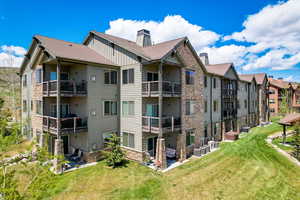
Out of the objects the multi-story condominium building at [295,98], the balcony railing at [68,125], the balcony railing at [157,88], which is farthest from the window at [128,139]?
the multi-story condominium building at [295,98]

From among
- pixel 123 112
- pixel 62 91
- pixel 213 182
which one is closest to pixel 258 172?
pixel 213 182

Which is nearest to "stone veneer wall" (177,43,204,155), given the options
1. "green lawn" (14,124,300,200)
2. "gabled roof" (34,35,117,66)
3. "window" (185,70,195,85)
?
"window" (185,70,195,85)

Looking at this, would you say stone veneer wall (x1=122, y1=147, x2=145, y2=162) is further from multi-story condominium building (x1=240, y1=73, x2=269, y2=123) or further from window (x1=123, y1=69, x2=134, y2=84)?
multi-story condominium building (x1=240, y1=73, x2=269, y2=123)

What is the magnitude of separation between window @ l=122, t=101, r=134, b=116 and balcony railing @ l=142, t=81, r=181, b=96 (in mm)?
2006

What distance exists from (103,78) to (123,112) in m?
3.79

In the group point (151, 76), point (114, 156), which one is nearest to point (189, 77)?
point (151, 76)

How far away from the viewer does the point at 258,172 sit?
14.0 meters

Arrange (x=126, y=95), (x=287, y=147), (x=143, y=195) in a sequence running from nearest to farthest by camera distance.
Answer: (x=143, y=195) < (x=126, y=95) < (x=287, y=147)

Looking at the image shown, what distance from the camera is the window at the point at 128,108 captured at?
16.2 metres

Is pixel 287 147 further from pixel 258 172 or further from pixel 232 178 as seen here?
pixel 232 178

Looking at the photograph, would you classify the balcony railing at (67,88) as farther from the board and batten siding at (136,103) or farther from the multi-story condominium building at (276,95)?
the multi-story condominium building at (276,95)

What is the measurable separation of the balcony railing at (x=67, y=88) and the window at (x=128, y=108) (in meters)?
3.82

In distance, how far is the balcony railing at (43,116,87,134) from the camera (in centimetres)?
1423

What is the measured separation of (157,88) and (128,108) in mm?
3703
